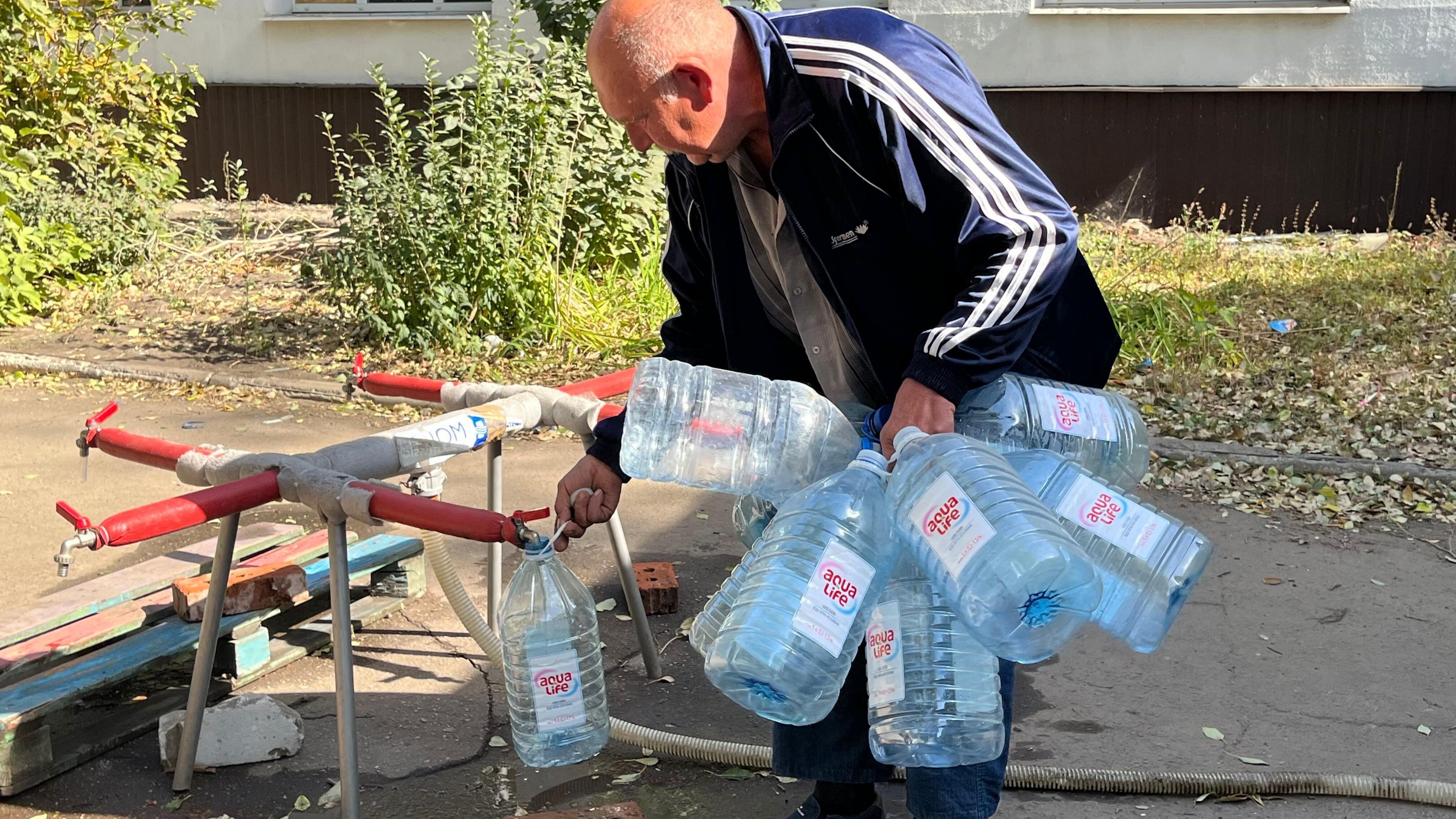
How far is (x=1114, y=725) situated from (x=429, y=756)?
1.95 metres

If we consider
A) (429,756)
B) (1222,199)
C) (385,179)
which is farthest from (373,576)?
(1222,199)

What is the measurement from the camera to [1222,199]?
10.8 metres

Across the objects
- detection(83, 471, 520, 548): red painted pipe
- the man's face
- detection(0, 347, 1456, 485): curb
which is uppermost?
the man's face

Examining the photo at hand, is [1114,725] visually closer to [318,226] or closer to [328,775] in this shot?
[328,775]

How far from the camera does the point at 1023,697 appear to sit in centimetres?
388

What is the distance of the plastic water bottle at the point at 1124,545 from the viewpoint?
220 centimetres

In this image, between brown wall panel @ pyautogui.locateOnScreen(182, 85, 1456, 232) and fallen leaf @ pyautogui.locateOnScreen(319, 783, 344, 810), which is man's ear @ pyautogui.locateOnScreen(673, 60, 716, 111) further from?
brown wall panel @ pyautogui.locateOnScreen(182, 85, 1456, 232)

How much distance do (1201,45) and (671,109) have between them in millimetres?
9555

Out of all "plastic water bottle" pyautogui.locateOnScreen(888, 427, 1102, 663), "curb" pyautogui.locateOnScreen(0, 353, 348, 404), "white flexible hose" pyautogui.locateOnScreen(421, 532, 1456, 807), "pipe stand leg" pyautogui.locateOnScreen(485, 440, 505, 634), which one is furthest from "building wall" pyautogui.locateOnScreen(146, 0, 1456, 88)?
"plastic water bottle" pyautogui.locateOnScreen(888, 427, 1102, 663)

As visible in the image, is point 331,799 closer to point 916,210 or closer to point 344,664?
point 344,664

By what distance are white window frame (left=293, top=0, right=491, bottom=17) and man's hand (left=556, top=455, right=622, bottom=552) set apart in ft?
32.7

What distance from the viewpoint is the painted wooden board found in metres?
3.46

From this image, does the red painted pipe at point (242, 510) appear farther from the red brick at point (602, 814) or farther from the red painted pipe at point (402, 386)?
the red painted pipe at point (402, 386)

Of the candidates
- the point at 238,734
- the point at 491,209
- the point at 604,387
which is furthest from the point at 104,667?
the point at 491,209
